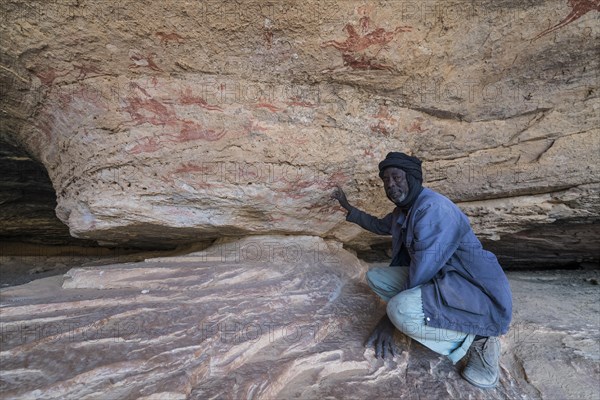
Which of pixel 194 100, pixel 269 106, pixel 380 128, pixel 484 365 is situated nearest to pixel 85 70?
pixel 194 100

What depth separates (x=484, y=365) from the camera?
2.56 metres

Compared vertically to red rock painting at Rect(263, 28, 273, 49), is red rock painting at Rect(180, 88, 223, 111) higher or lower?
lower

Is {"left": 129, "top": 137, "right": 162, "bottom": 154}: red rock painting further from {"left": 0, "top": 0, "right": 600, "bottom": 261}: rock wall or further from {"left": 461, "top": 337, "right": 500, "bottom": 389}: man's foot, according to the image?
{"left": 461, "top": 337, "right": 500, "bottom": 389}: man's foot

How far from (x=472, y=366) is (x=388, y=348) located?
615mm

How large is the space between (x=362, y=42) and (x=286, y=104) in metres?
0.91

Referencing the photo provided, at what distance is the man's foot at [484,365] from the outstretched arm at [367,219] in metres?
1.23

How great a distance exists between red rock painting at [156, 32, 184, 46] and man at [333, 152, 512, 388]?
2192mm

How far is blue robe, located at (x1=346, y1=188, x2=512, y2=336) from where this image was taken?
2.54 metres

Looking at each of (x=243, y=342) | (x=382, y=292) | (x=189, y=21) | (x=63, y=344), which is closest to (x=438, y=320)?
(x=382, y=292)

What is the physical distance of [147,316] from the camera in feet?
8.84

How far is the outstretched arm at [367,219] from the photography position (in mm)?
3410

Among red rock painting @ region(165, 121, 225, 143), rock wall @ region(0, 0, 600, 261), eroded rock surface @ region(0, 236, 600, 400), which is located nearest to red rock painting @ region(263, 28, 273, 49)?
rock wall @ region(0, 0, 600, 261)

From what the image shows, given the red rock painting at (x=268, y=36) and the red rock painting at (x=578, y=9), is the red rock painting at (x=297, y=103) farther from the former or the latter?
the red rock painting at (x=578, y=9)

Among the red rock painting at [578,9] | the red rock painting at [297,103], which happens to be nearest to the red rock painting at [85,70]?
the red rock painting at [297,103]
